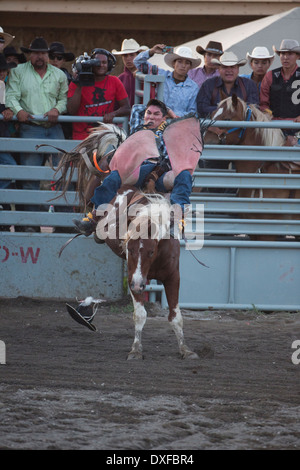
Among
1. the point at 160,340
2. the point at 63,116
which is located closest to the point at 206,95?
the point at 63,116

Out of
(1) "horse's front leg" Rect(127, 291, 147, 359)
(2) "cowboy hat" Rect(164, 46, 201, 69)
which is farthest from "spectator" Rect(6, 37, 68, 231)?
(1) "horse's front leg" Rect(127, 291, 147, 359)

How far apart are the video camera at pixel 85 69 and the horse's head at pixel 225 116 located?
1458 mm

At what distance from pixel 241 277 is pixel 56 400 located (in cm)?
403

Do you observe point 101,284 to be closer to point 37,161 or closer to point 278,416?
point 37,161

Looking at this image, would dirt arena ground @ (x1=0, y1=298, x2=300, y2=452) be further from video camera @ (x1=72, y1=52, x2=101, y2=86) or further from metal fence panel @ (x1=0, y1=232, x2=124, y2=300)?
video camera @ (x1=72, y1=52, x2=101, y2=86)

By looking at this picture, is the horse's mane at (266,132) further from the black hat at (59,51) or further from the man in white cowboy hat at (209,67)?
the black hat at (59,51)

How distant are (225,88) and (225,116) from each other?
26.5 inches

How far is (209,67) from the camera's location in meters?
10.0

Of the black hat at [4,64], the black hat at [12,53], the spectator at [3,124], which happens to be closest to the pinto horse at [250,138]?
the spectator at [3,124]

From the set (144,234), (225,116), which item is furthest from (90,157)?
(144,234)

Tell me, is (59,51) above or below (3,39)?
below

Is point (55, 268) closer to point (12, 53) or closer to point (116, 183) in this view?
point (116, 183)

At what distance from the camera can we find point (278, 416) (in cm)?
479

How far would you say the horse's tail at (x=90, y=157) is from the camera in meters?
7.97
